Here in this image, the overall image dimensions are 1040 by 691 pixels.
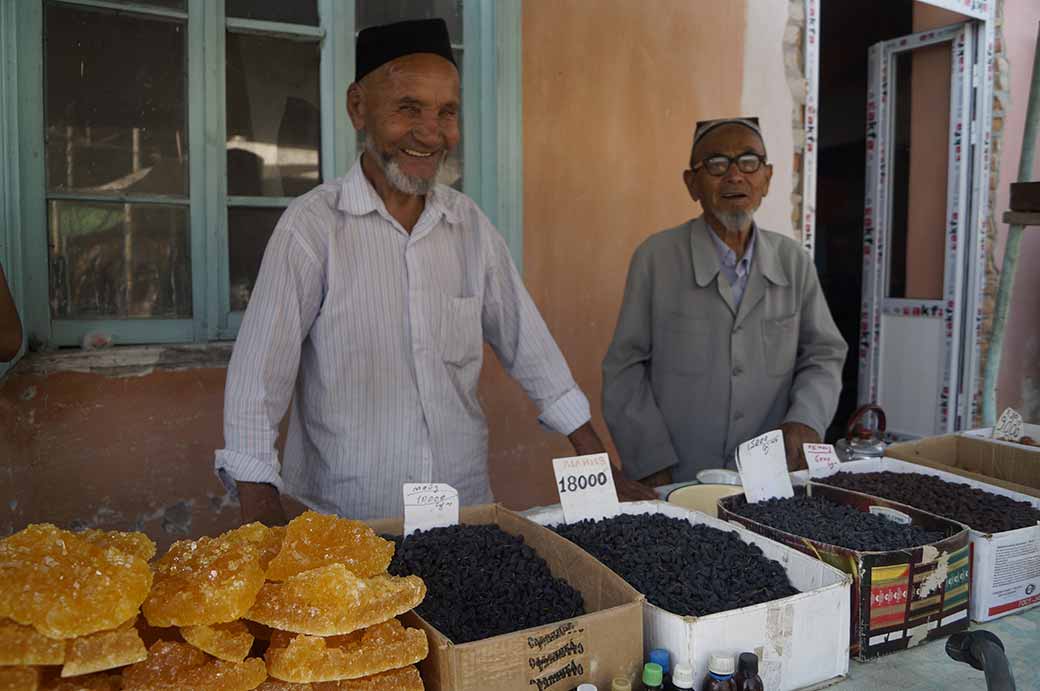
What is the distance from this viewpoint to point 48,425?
238 centimetres

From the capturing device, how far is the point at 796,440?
231 centimetres

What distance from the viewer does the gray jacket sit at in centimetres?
249


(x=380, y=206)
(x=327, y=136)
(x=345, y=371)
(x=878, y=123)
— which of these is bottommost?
(x=345, y=371)

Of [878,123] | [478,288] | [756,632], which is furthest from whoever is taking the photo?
[878,123]

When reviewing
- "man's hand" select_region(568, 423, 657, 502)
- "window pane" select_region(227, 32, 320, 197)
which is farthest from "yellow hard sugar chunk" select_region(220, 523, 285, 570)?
"window pane" select_region(227, 32, 320, 197)

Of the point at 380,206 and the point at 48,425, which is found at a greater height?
the point at 380,206

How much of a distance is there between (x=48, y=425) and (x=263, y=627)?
1754mm

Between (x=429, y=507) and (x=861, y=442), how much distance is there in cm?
142

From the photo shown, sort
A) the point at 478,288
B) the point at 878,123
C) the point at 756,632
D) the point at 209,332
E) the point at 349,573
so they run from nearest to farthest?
the point at 349,573 < the point at 756,632 < the point at 478,288 < the point at 209,332 < the point at 878,123

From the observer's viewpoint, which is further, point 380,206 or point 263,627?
point 380,206

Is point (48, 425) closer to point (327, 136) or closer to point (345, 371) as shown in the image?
point (345, 371)

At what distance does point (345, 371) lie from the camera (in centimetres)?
193

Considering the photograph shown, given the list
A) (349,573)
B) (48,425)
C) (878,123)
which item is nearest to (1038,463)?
(349,573)

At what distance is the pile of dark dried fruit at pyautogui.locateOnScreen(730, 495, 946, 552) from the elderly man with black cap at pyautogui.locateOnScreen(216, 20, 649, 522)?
0.41 meters
